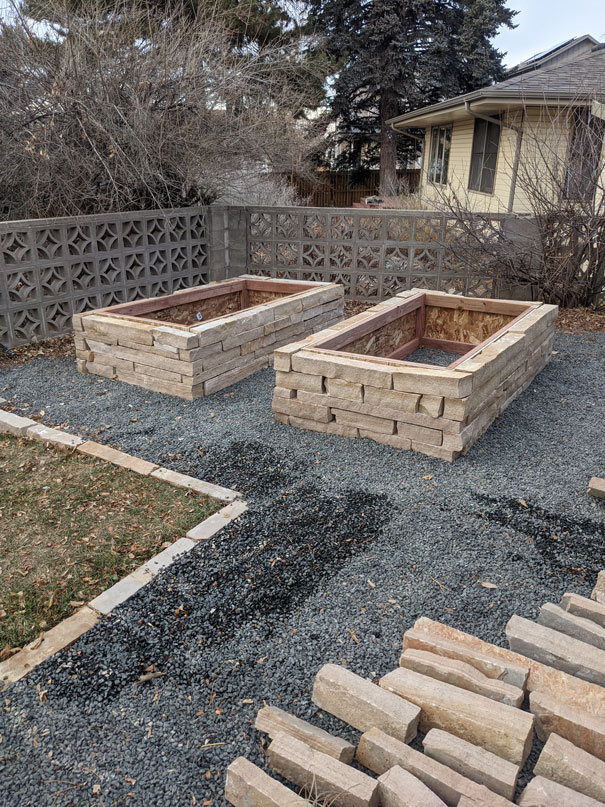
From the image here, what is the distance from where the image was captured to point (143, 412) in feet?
15.8

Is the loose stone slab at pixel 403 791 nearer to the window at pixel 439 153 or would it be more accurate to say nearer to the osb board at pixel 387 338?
the osb board at pixel 387 338

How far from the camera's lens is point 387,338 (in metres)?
5.77

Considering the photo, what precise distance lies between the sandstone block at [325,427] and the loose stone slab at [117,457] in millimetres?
1120

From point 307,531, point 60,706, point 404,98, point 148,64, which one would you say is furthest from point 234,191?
point 404,98

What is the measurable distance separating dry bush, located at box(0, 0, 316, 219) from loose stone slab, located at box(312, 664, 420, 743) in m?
6.32

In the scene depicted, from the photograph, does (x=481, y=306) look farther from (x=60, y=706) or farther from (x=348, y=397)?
(x=60, y=706)

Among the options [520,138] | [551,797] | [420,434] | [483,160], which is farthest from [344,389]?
[483,160]

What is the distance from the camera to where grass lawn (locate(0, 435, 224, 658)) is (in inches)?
108

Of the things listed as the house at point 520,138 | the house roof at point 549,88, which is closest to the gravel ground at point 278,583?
the house at point 520,138

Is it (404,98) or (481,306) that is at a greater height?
(404,98)

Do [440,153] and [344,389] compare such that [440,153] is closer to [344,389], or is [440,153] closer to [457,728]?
[344,389]

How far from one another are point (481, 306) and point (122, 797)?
17.3 feet

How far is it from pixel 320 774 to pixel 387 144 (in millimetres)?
20647

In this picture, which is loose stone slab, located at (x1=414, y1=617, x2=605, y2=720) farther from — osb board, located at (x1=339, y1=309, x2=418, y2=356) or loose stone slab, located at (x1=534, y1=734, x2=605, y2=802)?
osb board, located at (x1=339, y1=309, x2=418, y2=356)
